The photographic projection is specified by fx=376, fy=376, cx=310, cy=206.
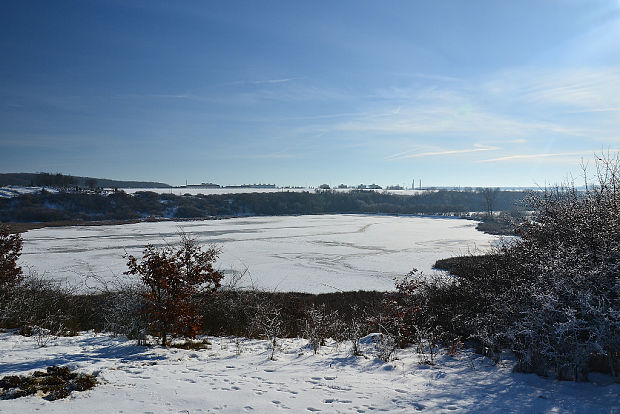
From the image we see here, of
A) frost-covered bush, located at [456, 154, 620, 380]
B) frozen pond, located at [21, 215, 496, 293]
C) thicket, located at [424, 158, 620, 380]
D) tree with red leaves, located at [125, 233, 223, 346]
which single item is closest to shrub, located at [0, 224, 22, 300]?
frozen pond, located at [21, 215, 496, 293]

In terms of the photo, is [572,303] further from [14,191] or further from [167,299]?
[14,191]

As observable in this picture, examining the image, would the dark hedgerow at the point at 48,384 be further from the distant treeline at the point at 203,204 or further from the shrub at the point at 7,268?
the distant treeline at the point at 203,204

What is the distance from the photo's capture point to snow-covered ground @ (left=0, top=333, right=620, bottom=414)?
5.53 meters

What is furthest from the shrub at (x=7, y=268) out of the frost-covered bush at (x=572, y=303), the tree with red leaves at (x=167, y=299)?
the frost-covered bush at (x=572, y=303)

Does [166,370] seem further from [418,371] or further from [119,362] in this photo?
[418,371]

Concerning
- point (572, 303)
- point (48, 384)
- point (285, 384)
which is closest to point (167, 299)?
point (48, 384)

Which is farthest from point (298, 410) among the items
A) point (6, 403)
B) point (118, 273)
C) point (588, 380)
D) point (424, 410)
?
point (118, 273)

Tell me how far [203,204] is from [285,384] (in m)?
95.4

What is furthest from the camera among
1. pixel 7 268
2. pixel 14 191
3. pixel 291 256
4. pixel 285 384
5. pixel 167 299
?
pixel 14 191

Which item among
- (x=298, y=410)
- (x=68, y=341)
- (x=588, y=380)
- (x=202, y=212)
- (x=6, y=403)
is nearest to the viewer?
(x=6, y=403)

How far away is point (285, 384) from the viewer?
21.8ft

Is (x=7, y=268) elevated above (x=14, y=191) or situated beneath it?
situated beneath

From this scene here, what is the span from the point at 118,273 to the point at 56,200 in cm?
7009

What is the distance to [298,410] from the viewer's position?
5492 mm
